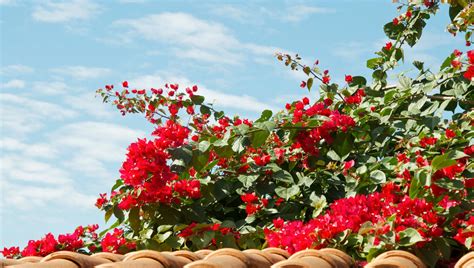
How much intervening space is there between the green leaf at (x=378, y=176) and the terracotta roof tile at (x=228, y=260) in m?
1.13

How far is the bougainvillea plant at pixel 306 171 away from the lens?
11.6ft

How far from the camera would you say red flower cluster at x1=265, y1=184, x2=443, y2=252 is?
3223 millimetres

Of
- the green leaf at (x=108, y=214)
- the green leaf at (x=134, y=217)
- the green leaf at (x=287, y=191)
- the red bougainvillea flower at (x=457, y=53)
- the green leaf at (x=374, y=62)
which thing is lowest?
the green leaf at (x=134, y=217)

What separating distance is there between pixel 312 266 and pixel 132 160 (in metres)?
2.00

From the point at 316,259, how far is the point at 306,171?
82.6 inches

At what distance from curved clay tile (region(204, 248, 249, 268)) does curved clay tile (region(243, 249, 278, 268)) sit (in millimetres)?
58

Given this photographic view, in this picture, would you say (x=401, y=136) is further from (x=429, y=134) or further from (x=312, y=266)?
(x=312, y=266)

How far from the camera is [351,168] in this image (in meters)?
4.51

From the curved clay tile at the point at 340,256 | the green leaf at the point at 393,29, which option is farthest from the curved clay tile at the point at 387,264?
the green leaf at the point at 393,29

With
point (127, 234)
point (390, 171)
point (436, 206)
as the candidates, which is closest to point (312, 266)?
point (436, 206)

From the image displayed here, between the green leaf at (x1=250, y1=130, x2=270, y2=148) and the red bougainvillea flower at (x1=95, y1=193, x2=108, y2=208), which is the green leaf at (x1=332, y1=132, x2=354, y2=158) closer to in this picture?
the green leaf at (x1=250, y1=130, x2=270, y2=148)

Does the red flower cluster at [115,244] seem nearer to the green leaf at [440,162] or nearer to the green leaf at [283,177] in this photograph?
the green leaf at [283,177]

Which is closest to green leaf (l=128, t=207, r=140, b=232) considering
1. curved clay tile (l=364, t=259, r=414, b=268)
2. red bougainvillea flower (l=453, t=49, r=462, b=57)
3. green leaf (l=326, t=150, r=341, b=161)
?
green leaf (l=326, t=150, r=341, b=161)

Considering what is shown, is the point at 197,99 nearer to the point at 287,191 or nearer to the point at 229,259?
the point at 287,191
